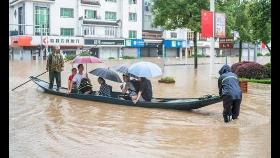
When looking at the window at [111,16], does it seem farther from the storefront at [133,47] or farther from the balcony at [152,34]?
the balcony at [152,34]

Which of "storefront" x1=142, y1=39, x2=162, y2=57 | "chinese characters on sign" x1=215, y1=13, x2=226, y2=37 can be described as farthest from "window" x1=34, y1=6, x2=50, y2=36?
"chinese characters on sign" x1=215, y1=13, x2=226, y2=37

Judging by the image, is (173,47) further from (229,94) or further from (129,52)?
(229,94)

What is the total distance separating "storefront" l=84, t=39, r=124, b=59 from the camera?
60.6 metres

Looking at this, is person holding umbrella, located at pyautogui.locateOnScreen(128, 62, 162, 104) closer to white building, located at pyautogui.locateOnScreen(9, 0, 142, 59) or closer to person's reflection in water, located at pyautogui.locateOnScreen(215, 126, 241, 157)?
person's reflection in water, located at pyautogui.locateOnScreen(215, 126, 241, 157)

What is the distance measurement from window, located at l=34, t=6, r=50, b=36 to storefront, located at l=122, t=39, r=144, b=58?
1324 centimetres

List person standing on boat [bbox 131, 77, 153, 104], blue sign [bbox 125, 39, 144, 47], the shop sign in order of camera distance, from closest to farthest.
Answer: person standing on boat [bbox 131, 77, 153, 104] < the shop sign < blue sign [bbox 125, 39, 144, 47]

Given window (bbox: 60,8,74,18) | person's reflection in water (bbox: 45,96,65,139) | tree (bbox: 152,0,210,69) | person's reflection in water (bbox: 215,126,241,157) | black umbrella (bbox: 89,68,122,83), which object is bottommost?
person's reflection in water (bbox: 215,126,241,157)

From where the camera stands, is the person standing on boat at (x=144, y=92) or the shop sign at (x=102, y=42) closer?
the person standing on boat at (x=144, y=92)

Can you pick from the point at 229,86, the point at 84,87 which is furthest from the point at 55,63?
the point at 229,86

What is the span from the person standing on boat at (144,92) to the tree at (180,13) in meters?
21.5

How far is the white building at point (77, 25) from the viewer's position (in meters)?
55.4

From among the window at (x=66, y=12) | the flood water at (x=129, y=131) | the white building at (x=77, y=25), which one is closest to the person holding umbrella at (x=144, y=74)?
the flood water at (x=129, y=131)
